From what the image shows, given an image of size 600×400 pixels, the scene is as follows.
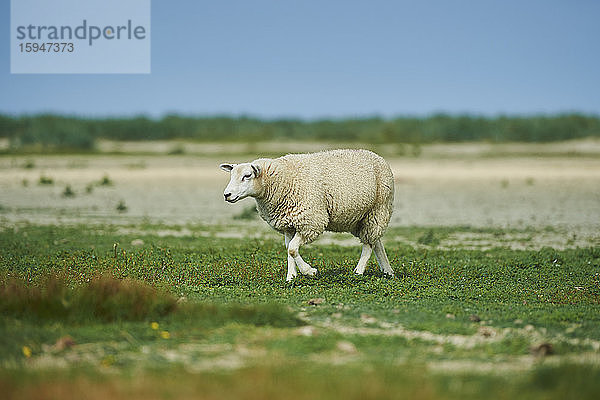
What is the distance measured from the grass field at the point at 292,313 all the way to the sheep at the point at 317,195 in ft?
2.27

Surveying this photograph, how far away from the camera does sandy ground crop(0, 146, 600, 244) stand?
2323 cm

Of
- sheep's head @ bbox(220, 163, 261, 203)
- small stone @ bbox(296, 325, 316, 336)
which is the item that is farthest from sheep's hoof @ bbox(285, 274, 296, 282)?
small stone @ bbox(296, 325, 316, 336)

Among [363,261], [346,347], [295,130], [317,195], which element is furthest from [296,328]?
[295,130]

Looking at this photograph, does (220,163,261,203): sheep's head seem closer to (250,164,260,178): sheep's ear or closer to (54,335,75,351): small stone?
(250,164,260,178): sheep's ear

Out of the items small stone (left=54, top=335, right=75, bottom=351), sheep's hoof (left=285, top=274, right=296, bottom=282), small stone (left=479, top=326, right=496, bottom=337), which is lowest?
sheep's hoof (left=285, top=274, right=296, bottom=282)

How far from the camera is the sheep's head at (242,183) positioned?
11.8 m

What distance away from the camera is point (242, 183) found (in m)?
11.9

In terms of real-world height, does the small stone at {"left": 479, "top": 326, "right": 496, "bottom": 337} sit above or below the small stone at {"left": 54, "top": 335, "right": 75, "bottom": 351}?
below

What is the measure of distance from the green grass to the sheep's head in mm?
1364

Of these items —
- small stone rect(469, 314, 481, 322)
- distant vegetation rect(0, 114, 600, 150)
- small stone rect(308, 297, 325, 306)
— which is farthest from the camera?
distant vegetation rect(0, 114, 600, 150)

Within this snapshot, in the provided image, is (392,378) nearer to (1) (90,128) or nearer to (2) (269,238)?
(2) (269,238)

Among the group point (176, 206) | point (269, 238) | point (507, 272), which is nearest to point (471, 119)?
point (176, 206)

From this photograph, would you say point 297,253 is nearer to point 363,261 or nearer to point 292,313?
point 363,261

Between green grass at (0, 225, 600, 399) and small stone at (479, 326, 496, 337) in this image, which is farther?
small stone at (479, 326, 496, 337)
